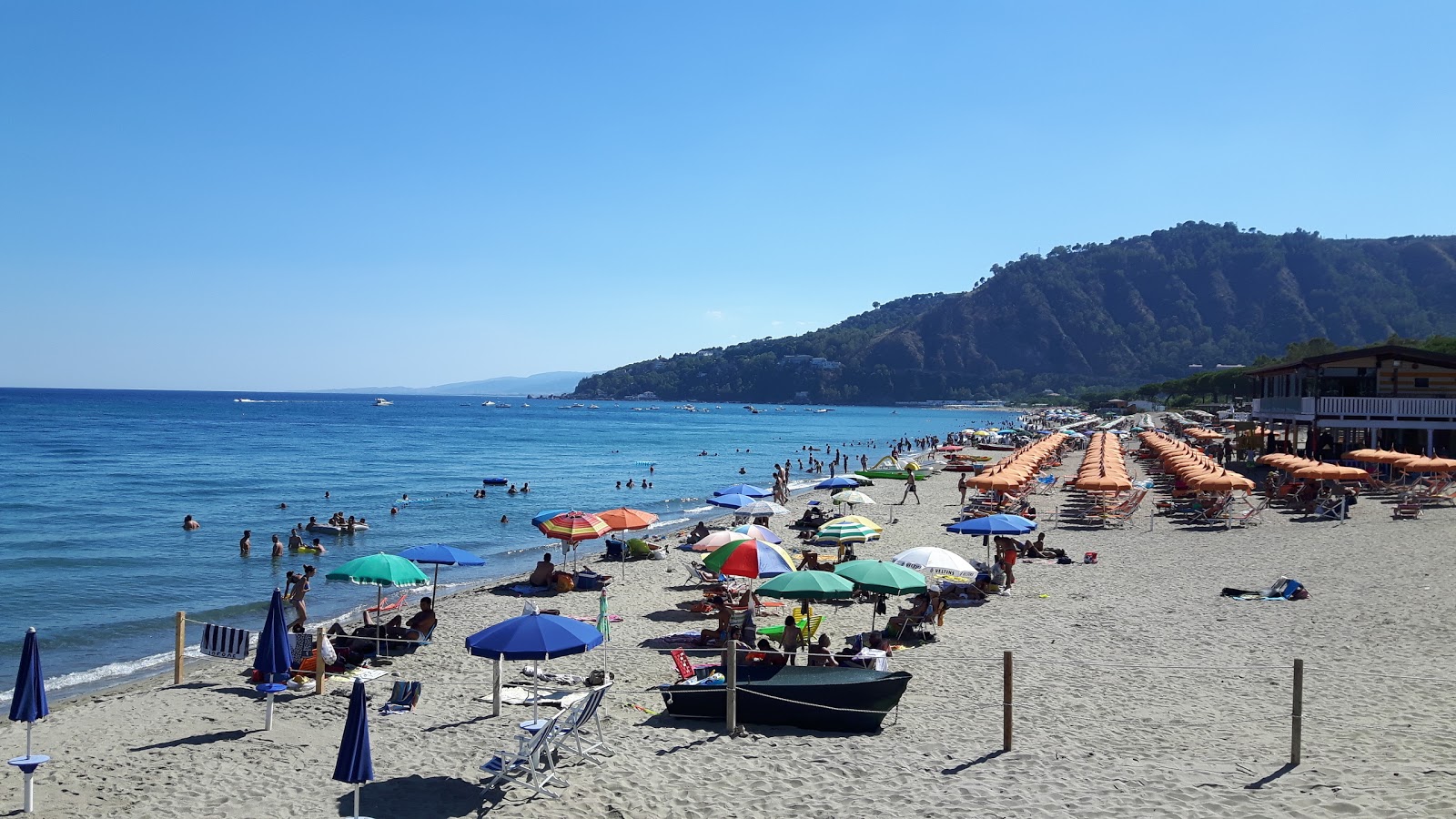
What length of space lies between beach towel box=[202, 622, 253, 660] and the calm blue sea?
373cm

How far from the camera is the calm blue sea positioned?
1728 cm

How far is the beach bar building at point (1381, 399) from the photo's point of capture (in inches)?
1324

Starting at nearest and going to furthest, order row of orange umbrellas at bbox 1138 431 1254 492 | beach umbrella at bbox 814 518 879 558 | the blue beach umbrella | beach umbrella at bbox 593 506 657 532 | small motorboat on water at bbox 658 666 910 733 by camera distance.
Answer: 1. small motorboat on water at bbox 658 666 910 733
2. beach umbrella at bbox 593 506 657 532
3. the blue beach umbrella
4. beach umbrella at bbox 814 518 879 558
5. row of orange umbrellas at bbox 1138 431 1254 492

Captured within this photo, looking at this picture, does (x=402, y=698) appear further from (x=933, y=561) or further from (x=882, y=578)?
(x=933, y=561)

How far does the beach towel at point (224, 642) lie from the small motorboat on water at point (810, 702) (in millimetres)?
4734

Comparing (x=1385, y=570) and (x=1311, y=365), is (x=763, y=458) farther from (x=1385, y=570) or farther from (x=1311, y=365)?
(x=1385, y=570)

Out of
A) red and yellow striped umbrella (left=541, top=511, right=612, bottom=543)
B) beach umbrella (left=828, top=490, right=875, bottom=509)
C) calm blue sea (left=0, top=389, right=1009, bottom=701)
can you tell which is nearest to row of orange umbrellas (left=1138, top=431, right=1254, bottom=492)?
beach umbrella (left=828, top=490, right=875, bottom=509)

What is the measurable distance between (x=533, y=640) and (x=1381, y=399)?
3508 centimetres

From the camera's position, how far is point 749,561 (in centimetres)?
1399

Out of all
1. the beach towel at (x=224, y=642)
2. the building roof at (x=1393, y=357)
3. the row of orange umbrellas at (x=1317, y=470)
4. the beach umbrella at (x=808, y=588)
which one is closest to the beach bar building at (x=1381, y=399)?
the building roof at (x=1393, y=357)

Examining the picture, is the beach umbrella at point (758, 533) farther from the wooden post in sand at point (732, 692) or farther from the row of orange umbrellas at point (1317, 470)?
the row of orange umbrellas at point (1317, 470)

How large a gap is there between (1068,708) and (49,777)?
9671 mm

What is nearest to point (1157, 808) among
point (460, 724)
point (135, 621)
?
point (460, 724)

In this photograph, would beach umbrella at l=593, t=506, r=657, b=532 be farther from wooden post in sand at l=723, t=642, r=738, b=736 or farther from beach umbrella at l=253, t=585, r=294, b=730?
beach umbrella at l=253, t=585, r=294, b=730
